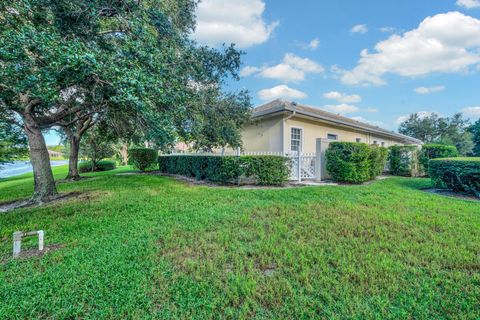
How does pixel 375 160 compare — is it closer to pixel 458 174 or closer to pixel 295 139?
pixel 458 174

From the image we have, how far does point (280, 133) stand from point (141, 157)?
35.6 ft

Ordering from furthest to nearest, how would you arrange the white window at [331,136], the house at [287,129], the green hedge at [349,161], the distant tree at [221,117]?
1. the white window at [331,136]
2. the house at [287,129]
3. the green hedge at [349,161]
4. the distant tree at [221,117]

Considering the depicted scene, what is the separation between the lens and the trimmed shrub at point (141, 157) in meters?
15.3

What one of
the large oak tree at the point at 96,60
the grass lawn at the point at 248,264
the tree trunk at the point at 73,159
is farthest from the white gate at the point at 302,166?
the tree trunk at the point at 73,159

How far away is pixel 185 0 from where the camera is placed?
686 cm

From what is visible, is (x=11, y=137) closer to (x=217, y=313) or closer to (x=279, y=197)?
(x=279, y=197)

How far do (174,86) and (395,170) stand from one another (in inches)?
533

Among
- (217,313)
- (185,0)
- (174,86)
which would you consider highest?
(185,0)

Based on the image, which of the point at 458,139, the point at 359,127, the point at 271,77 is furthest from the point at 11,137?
the point at 458,139

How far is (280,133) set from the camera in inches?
404

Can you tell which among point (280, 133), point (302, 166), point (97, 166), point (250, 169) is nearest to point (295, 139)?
point (280, 133)

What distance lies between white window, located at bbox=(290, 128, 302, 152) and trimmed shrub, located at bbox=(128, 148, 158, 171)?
35.3ft

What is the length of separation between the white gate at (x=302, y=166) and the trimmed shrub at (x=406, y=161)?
258 inches

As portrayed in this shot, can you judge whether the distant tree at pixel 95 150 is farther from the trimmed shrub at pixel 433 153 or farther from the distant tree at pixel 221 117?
the trimmed shrub at pixel 433 153
